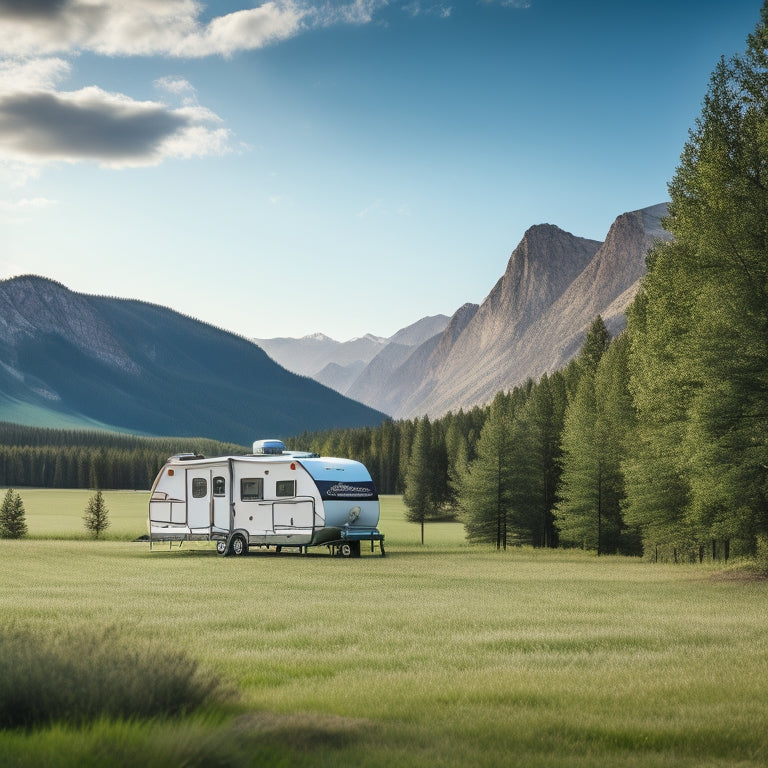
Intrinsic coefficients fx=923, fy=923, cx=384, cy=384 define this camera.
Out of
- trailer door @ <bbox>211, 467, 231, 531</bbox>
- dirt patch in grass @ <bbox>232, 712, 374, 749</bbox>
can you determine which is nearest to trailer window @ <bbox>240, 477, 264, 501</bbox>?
trailer door @ <bbox>211, 467, 231, 531</bbox>

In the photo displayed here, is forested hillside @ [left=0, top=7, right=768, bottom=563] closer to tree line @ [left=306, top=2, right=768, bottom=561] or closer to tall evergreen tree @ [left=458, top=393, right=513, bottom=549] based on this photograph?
tree line @ [left=306, top=2, right=768, bottom=561]

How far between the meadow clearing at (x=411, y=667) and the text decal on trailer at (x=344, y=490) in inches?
306

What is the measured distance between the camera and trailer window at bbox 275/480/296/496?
35.4 metres

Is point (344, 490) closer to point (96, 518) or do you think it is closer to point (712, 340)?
point (712, 340)

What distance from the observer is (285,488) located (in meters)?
35.5

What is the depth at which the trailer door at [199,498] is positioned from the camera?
121 ft

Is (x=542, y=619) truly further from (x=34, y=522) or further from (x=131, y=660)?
(x=34, y=522)

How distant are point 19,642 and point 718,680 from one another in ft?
25.3

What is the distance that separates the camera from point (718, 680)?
10797 mm

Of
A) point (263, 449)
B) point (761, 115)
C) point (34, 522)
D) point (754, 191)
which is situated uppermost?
point (761, 115)

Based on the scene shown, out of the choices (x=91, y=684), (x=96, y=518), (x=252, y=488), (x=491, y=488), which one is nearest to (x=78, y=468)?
(x=96, y=518)

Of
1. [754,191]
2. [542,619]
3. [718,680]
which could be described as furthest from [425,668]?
[754,191]

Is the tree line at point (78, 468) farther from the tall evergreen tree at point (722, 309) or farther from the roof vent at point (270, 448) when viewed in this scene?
the tall evergreen tree at point (722, 309)

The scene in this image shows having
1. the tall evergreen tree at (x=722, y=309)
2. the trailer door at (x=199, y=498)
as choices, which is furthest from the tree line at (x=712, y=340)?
the trailer door at (x=199, y=498)
